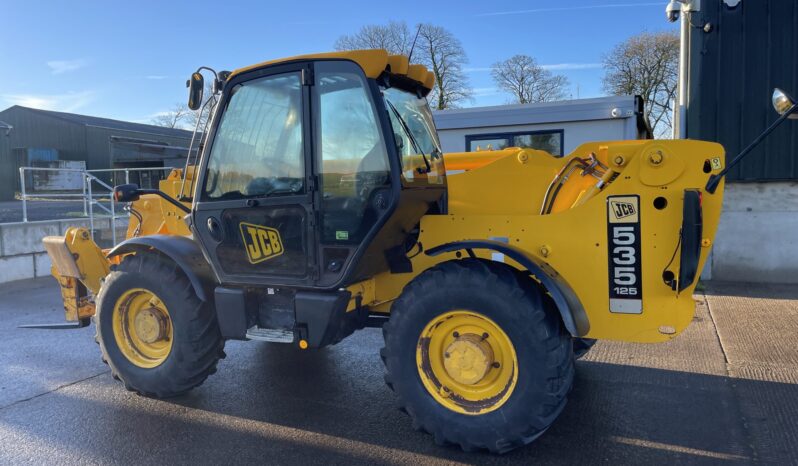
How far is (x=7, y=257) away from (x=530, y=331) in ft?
30.2

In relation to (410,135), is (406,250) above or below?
below

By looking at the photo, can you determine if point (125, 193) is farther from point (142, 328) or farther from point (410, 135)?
point (410, 135)

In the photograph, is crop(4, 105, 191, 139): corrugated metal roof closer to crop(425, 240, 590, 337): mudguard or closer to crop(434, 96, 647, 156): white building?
crop(434, 96, 647, 156): white building

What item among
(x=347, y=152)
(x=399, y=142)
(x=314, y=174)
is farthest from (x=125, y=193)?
(x=399, y=142)

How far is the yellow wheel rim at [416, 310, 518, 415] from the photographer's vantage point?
3289 mm

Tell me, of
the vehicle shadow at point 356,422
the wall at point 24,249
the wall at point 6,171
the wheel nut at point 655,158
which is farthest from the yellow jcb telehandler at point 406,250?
the wall at point 6,171

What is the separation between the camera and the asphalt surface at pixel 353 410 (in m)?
3.35

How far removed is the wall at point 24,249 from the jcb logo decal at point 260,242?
6.46 metres

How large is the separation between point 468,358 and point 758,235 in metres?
6.72

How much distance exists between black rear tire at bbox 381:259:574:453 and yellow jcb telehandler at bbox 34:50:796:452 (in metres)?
0.01

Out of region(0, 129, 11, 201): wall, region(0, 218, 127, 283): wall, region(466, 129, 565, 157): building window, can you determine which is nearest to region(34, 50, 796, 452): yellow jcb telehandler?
region(466, 129, 565, 157): building window

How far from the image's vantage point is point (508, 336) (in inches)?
126

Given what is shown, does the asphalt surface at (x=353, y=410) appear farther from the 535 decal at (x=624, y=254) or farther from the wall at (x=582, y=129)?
the wall at (x=582, y=129)

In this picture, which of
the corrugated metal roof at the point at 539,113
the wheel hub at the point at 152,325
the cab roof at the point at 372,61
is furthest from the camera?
the corrugated metal roof at the point at 539,113
